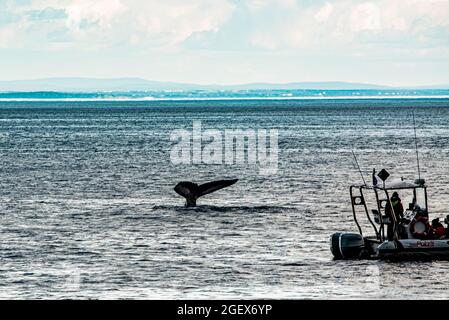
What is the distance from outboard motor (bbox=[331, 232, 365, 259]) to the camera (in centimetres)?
3462

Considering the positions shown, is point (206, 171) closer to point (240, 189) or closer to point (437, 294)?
point (240, 189)

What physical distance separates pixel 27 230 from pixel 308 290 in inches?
680

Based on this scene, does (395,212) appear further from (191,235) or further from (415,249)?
(191,235)

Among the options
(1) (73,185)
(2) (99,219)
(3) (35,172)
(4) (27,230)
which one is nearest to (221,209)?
(2) (99,219)

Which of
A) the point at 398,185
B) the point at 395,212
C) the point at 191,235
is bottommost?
the point at 191,235

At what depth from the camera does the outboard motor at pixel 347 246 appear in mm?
34625

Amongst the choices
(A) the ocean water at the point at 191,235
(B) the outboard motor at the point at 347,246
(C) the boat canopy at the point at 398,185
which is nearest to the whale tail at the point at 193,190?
(A) the ocean water at the point at 191,235

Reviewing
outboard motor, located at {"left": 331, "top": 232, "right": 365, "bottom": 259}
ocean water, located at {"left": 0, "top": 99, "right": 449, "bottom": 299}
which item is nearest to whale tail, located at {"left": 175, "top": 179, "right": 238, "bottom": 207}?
ocean water, located at {"left": 0, "top": 99, "right": 449, "bottom": 299}

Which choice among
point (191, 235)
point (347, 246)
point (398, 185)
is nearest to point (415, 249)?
point (398, 185)

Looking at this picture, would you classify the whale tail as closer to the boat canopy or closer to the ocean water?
the ocean water

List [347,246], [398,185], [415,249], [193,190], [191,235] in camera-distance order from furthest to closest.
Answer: [193,190], [191,235], [347,246], [398,185], [415,249]

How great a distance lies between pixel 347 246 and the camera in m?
34.6

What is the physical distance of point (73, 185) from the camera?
6919 centimetres

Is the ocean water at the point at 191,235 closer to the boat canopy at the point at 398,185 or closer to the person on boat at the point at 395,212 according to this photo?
the person on boat at the point at 395,212
